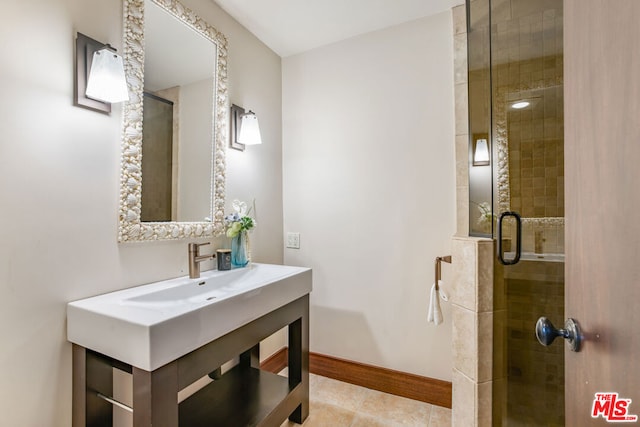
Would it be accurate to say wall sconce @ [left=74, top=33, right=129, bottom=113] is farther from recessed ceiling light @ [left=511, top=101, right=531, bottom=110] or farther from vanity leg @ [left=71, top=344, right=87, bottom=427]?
recessed ceiling light @ [left=511, top=101, right=531, bottom=110]

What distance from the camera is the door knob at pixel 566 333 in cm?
65

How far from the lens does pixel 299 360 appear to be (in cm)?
167

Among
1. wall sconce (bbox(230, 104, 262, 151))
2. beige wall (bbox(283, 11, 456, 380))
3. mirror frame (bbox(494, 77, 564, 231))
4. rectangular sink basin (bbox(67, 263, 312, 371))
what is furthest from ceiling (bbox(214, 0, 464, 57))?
rectangular sink basin (bbox(67, 263, 312, 371))

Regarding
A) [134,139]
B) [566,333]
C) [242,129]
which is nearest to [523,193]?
[566,333]

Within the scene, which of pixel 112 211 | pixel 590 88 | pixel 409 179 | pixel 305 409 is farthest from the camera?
pixel 409 179

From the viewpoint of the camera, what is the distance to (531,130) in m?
1.45

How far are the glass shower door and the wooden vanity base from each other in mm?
1015

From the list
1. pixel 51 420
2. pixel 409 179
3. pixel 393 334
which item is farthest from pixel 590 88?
pixel 51 420

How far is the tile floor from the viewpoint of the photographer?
65.9 inches

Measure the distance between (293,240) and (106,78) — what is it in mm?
1511

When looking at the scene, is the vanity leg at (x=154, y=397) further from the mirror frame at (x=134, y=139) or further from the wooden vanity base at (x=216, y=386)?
the mirror frame at (x=134, y=139)

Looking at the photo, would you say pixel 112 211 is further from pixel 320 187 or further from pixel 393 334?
pixel 393 334

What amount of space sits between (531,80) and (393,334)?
1673mm

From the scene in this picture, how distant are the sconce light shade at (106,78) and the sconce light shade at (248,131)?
0.74m
